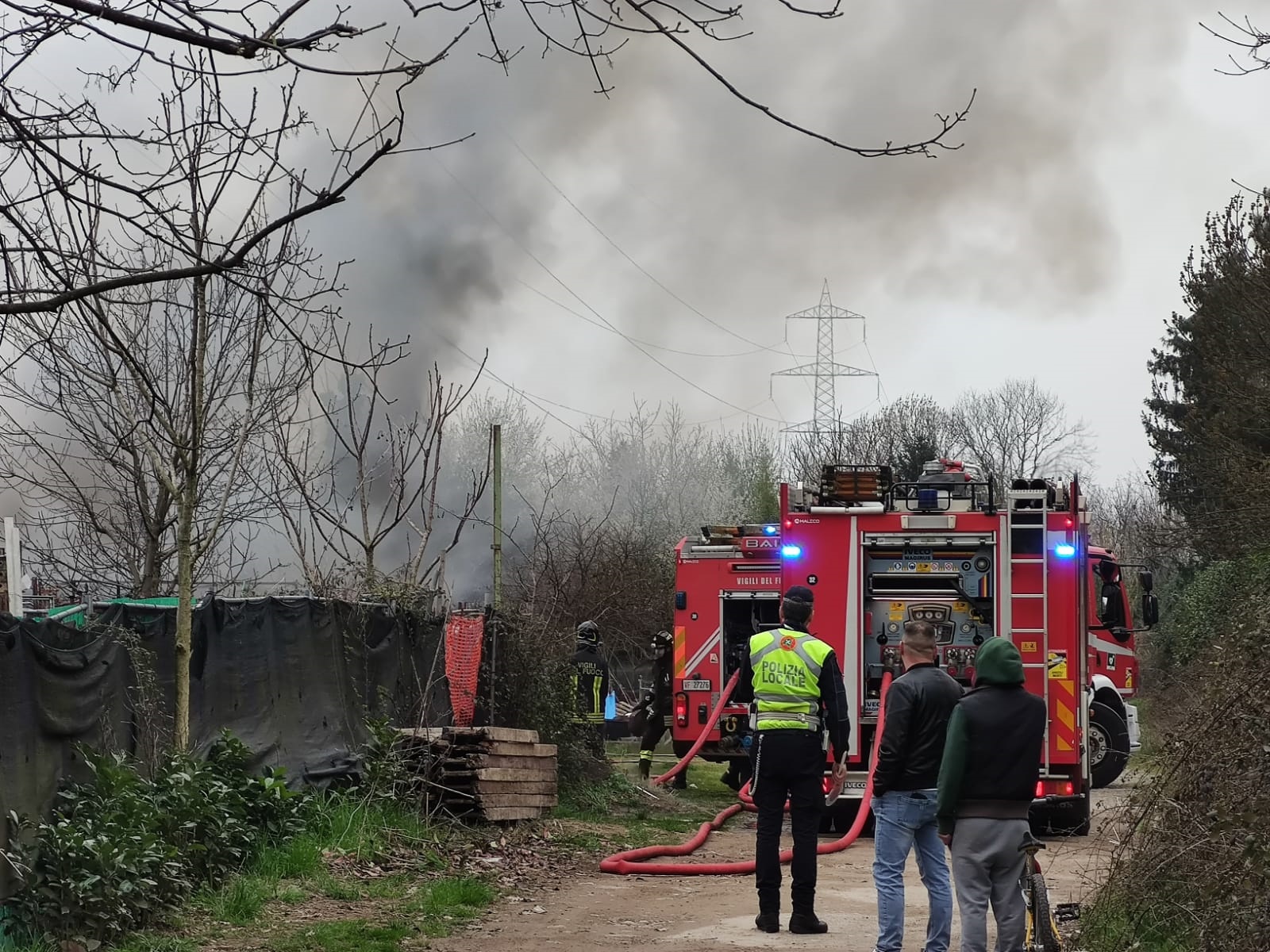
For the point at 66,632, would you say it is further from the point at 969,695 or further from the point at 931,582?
the point at 931,582

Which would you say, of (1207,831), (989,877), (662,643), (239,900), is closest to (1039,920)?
(989,877)

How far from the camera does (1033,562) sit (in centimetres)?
1234

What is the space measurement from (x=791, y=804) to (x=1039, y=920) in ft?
8.78

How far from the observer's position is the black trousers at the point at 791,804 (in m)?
8.66

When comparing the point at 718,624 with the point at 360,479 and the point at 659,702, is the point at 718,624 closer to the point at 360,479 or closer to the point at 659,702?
the point at 659,702

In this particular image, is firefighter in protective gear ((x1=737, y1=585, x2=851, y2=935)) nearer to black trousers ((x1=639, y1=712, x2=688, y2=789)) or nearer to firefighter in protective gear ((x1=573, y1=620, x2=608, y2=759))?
firefighter in protective gear ((x1=573, y1=620, x2=608, y2=759))

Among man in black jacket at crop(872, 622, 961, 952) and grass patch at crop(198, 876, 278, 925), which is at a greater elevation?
man in black jacket at crop(872, 622, 961, 952)

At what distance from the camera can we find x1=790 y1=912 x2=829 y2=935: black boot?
854 centimetres

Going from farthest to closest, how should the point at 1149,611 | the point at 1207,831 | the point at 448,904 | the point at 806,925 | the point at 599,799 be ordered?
the point at 599,799
the point at 1149,611
the point at 448,904
the point at 806,925
the point at 1207,831

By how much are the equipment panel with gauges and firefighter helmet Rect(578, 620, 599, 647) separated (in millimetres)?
5792

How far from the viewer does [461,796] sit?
1200 cm

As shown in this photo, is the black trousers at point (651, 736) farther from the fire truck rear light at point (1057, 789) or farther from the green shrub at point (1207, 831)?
the green shrub at point (1207, 831)

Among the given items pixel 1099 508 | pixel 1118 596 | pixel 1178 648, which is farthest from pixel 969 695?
pixel 1099 508

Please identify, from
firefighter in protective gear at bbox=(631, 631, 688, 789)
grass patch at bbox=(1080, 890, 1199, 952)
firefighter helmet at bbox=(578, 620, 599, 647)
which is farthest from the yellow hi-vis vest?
firefighter in protective gear at bbox=(631, 631, 688, 789)
